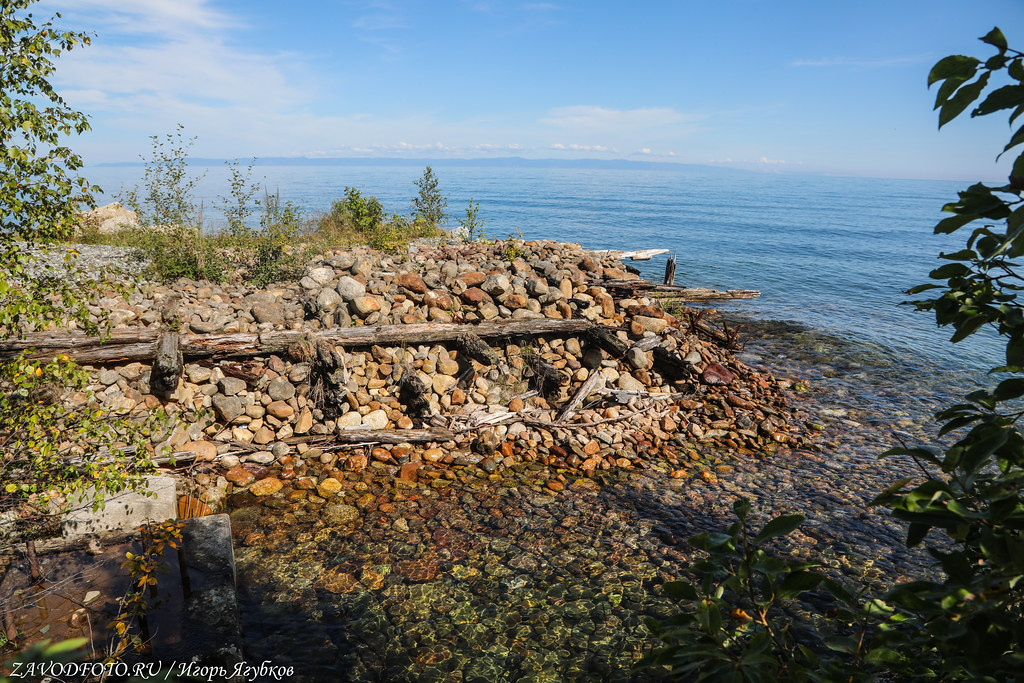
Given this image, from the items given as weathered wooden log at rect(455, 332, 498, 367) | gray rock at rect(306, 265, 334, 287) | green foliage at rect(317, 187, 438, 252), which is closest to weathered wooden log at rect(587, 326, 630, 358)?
weathered wooden log at rect(455, 332, 498, 367)

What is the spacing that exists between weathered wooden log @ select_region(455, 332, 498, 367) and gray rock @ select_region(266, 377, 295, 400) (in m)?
3.25

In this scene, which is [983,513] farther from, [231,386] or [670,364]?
[670,364]

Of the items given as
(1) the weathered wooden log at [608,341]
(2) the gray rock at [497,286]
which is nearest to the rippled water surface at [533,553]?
(1) the weathered wooden log at [608,341]

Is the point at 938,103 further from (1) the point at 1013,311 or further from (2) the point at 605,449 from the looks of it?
(2) the point at 605,449

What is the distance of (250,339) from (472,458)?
451cm

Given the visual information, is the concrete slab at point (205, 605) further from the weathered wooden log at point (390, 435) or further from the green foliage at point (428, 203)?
the green foliage at point (428, 203)

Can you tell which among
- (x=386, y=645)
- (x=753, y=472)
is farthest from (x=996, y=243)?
(x=753, y=472)

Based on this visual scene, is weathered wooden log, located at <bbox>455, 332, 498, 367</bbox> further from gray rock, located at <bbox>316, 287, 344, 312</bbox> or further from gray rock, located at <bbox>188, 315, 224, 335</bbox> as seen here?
gray rock, located at <bbox>188, 315, 224, 335</bbox>

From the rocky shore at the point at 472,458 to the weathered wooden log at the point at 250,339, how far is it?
0.28 feet

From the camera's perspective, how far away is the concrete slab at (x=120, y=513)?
232 inches

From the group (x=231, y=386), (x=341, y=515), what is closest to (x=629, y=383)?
(x=341, y=515)

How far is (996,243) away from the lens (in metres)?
1.83

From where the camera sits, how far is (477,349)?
422 inches

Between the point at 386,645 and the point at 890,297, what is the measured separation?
2812 centimetres
